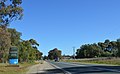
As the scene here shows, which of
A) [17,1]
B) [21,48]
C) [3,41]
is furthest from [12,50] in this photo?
[21,48]

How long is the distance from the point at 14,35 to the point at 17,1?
74.7 m

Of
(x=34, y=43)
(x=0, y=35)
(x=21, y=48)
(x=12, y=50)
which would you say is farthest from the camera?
(x=34, y=43)

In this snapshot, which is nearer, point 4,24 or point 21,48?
point 4,24

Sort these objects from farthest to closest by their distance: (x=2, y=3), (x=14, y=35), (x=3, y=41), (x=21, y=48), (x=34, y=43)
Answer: (x=34, y=43) < (x=14, y=35) < (x=21, y=48) < (x=3, y=41) < (x=2, y=3)

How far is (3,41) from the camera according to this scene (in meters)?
45.5

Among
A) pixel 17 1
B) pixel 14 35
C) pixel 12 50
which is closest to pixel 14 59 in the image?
pixel 12 50

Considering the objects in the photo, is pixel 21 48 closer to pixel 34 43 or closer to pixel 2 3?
pixel 2 3

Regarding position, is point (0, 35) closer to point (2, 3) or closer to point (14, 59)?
point (2, 3)

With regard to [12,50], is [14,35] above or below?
above

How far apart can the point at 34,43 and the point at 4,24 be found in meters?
141

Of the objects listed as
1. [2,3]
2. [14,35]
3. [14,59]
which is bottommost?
[14,59]

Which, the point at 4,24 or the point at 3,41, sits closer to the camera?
the point at 4,24

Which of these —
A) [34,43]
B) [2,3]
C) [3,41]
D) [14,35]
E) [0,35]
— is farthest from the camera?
[34,43]

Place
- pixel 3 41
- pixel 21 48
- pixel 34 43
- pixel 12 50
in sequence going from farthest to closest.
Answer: pixel 34 43
pixel 21 48
pixel 12 50
pixel 3 41
